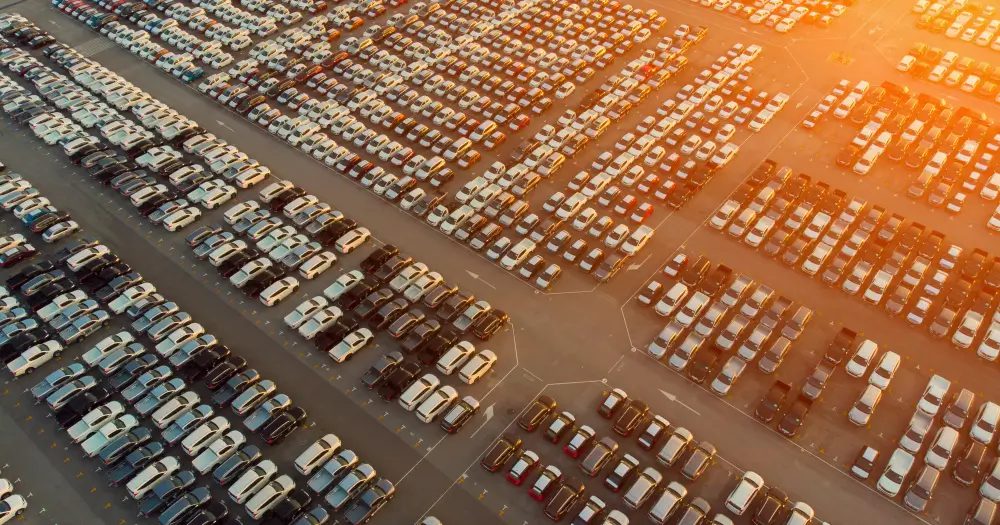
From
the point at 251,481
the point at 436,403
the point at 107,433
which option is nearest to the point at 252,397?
the point at 251,481

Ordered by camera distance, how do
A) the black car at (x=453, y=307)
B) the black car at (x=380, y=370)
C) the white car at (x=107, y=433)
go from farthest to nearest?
the black car at (x=453, y=307) → the black car at (x=380, y=370) → the white car at (x=107, y=433)

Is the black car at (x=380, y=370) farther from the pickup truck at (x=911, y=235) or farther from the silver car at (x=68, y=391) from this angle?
the pickup truck at (x=911, y=235)

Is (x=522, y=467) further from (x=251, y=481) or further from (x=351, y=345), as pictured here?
(x=251, y=481)

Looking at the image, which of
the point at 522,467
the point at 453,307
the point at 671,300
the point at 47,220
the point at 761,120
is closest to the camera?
the point at 522,467

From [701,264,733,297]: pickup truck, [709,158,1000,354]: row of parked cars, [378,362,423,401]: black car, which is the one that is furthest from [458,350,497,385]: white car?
[709,158,1000,354]: row of parked cars

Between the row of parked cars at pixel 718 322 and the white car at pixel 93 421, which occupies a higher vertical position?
the white car at pixel 93 421

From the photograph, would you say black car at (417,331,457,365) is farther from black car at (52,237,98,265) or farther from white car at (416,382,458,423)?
black car at (52,237,98,265)

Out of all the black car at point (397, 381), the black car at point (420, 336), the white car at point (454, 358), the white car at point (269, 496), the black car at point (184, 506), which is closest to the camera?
the black car at point (184, 506)

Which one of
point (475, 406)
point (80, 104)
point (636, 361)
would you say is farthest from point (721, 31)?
point (80, 104)

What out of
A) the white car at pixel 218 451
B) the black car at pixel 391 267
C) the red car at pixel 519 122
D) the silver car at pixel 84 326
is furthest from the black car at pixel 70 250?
the red car at pixel 519 122
